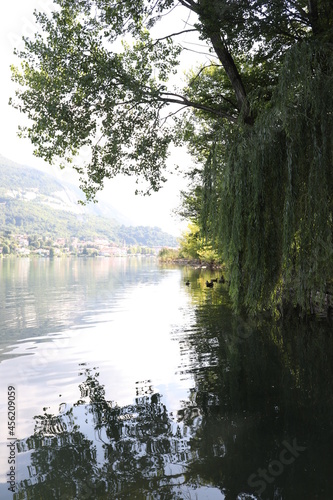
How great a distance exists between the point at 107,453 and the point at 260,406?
2.78 metres

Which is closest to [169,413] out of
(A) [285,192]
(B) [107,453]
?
(B) [107,453]

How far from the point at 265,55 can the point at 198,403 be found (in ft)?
27.6

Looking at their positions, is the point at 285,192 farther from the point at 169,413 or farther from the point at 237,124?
the point at 169,413

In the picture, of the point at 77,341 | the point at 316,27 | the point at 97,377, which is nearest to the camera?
the point at 316,27

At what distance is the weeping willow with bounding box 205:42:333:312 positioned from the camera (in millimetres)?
4586

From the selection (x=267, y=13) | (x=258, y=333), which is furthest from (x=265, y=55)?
(x=258, y=333)

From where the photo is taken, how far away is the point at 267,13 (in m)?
6.98

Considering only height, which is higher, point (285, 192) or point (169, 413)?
point (285, 192)

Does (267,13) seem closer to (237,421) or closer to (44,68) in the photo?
(44,68)

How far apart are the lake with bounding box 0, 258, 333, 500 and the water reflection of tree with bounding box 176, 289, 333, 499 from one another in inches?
0.8

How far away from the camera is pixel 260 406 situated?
6672 millimetres

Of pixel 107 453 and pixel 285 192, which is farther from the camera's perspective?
pixel 107 453

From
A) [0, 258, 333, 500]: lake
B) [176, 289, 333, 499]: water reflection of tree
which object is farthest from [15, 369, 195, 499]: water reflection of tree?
[176, 289, 333, 499]: water reflection of tree

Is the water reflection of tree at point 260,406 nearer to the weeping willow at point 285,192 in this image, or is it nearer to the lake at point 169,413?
the lake at point 169,413
